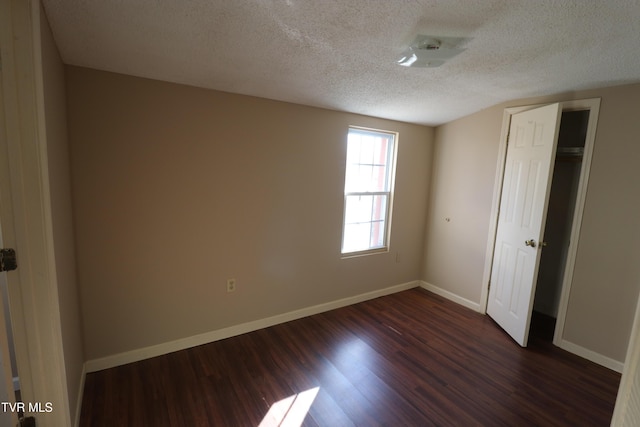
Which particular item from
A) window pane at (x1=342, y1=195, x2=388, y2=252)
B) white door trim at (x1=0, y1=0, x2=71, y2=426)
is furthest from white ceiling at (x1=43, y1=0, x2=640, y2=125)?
window pane at (x1=342, y1=195, x2=388, y2=252)

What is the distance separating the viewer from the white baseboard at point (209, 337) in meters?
2.10

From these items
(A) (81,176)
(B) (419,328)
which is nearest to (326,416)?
(B) (419,328)

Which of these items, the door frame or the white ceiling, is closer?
the white ceiling

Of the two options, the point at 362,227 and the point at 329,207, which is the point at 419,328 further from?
the point at 329,207

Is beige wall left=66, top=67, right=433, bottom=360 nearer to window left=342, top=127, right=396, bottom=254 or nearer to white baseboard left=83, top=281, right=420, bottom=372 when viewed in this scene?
white baseboard left=83, top=281, right=420, bottom=372

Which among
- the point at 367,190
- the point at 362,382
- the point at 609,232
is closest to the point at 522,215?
the point at 609,232

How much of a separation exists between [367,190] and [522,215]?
5.06ft

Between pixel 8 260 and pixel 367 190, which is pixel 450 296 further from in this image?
pixel 8 260

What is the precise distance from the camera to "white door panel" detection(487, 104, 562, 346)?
8.18ft

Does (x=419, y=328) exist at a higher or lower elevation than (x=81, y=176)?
lower

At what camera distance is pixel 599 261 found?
244 centimetres

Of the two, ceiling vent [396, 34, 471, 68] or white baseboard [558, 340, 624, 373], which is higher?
ceiling vent [396, 34, 471, 68]

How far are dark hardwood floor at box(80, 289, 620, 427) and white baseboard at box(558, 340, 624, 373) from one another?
0.07m

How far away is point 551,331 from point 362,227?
2213 millimetres
